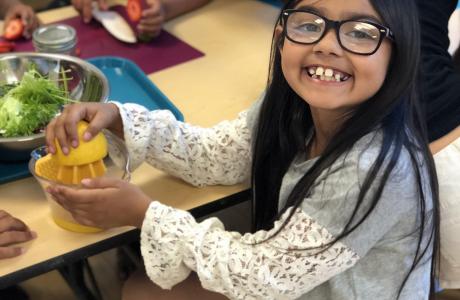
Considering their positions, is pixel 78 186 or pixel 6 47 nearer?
pixel 78 186

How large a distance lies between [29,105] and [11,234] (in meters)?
0.27

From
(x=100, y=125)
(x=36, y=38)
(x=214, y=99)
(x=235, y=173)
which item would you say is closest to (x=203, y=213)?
(x=235, y=173)

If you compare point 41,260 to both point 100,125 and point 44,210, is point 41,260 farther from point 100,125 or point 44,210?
point 100,125

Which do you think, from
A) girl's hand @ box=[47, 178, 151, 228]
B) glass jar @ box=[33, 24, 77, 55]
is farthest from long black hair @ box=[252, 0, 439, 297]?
glass jar @ box=[33, 24, 77, 55]

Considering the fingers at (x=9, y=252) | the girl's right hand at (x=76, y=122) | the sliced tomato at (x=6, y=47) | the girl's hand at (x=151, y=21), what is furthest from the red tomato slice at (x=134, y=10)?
the fingers at (x=9, y=252)

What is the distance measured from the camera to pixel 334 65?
0.72 metres

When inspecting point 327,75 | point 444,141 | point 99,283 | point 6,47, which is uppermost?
point 327,75

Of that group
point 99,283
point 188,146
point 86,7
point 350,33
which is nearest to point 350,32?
point 350,33

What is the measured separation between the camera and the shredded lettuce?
914 millimetres

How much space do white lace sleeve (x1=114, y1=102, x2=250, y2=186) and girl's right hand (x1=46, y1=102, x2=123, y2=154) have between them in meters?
0.03

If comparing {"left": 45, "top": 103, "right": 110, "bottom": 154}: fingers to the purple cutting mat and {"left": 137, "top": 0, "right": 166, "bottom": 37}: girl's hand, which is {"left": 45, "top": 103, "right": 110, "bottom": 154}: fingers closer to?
the purple cutting mat

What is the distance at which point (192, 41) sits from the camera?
138 cm

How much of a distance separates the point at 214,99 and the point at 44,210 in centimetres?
44

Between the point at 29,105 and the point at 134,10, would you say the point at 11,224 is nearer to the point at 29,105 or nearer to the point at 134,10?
the point at 29,105
